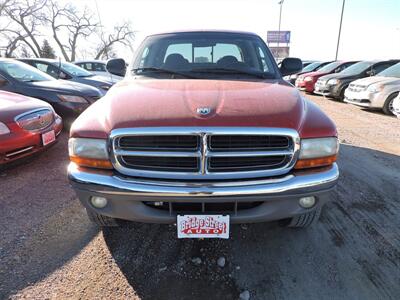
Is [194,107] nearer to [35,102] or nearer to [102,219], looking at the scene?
[102,219]

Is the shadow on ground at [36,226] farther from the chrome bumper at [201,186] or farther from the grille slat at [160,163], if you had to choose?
the grille slat at [160,163]

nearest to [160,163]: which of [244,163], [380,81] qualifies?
[244,163]

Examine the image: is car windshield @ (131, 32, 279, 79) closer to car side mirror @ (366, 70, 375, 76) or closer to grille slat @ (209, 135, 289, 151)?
grille slat @ (209, 135, 289, 151)

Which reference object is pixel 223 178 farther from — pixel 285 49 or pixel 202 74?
pixel 285 49

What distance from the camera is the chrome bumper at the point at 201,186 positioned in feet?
6.97

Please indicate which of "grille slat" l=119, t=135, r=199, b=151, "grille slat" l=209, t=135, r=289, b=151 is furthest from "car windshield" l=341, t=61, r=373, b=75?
"grille slat" l=119, t=135, r=199, b=151

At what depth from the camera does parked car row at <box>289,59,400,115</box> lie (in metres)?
9.08

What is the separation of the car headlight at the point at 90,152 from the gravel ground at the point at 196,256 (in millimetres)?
868

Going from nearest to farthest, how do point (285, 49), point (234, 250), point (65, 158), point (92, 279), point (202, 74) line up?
point (92, 279)
point (234, 250)
point (202, 74)
point (65, 158)
point (285, 49)

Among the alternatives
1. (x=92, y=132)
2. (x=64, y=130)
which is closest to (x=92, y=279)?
(x=92, y=132)

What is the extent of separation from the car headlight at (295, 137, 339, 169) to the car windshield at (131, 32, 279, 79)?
1282mm

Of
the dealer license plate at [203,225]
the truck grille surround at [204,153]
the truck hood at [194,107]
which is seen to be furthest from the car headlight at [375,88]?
the dealer license plate at [203,225]

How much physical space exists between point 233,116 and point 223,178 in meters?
0.44

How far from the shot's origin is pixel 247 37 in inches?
154
